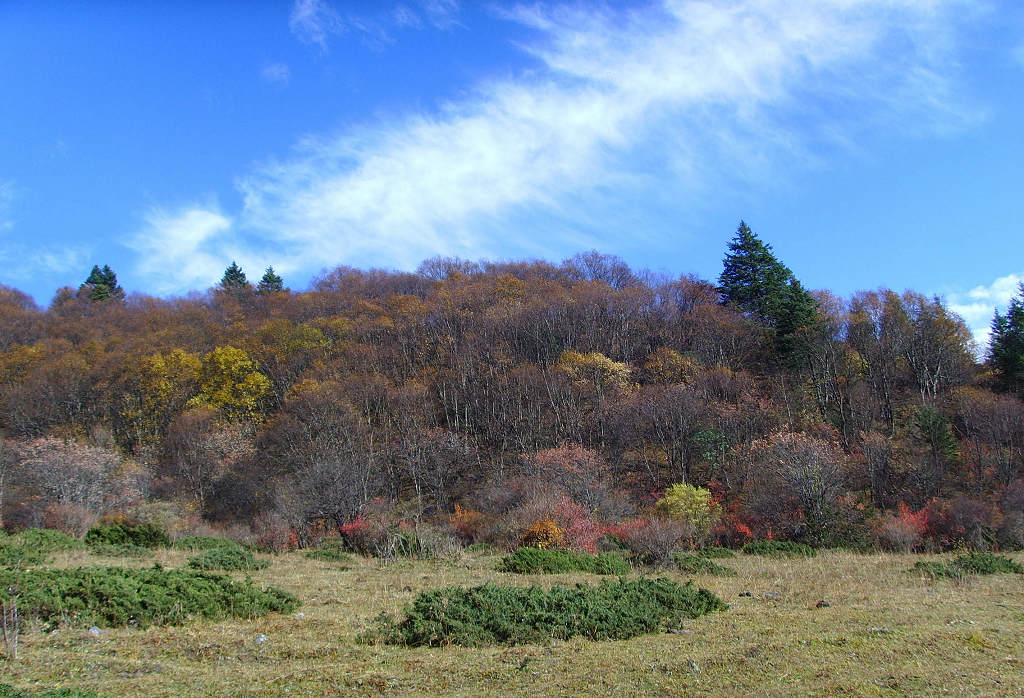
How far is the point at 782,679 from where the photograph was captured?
659 cm

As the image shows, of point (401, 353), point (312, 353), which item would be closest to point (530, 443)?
point (401, 353)

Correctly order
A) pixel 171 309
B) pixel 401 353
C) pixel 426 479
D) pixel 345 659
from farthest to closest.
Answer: pixel 171 309 < pixel 401 353 < pixel 426 479 < pixel 345 659

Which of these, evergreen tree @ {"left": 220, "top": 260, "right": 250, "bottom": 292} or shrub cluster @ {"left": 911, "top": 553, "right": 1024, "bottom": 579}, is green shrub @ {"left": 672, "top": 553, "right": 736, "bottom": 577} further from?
evergreen tree @ {"left": 220, "top": 260, "right": 250, "bottom": 292}

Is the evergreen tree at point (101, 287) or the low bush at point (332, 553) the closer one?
the low bush at point (332, 553)

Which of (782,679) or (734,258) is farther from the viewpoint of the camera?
(734,258)

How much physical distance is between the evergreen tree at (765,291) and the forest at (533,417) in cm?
19

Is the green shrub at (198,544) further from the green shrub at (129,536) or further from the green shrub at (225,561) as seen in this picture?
the green shrub at (225,561)

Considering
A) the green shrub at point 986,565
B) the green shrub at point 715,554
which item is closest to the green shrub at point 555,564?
the green shrub at point 715,554

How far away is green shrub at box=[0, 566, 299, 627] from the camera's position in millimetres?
8758

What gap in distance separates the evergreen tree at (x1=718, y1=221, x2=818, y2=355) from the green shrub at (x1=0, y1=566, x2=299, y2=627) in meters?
44.8

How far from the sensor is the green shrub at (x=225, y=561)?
16.3 m

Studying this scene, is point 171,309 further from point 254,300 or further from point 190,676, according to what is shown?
point 190,676

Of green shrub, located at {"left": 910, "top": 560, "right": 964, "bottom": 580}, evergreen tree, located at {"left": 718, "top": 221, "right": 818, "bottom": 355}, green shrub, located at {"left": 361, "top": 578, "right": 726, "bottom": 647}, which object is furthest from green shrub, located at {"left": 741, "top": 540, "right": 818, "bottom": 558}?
evergreen tree, located at {"left": 718, "top": 221, "right": 818, "bottom": 355}

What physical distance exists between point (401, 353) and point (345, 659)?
1938 inches
